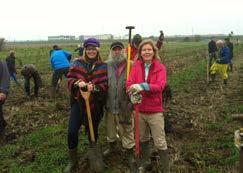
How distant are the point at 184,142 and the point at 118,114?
81.4 inches

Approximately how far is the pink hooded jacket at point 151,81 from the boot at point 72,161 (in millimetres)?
1348

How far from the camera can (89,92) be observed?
6406mm

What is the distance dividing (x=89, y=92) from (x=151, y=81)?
0.96 m

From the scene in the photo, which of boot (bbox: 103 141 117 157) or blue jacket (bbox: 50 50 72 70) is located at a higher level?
blue jacket (bbox: 50 50 72 70)

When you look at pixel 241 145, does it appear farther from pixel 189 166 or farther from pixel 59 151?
pixel 59 151

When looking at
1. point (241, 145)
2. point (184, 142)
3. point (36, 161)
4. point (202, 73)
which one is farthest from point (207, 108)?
point (202, 73)

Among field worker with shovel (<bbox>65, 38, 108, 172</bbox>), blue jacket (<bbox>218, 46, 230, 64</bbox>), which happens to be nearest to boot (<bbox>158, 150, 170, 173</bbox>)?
field worker with shovel (<bbox>65, 38, 108, 172</bbox>)

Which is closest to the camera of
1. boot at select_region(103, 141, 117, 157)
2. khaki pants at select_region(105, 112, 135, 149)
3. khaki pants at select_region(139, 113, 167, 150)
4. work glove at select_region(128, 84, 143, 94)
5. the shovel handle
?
work glove at select_region(128, 84, 143, 94)

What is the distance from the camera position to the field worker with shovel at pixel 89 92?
6.52 metres

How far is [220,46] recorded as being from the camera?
16547 mm

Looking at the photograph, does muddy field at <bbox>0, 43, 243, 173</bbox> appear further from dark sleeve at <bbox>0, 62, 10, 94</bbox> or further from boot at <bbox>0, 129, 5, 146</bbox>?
dark sleeve at <bbox>0, 62, 10, 94</bbox>

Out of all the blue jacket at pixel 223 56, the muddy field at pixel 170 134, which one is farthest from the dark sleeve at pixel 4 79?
the blue jacket at pixel 223 56

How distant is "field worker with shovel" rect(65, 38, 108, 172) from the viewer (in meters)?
6.52

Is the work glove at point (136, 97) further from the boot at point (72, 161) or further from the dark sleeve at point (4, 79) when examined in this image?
the dark sleeve at point (4, 79)
